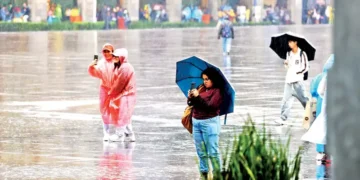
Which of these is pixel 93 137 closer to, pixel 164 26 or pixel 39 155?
pixel 39 155

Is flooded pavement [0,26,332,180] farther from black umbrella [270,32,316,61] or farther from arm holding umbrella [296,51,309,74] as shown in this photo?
black umbrella [270,32,316,61]

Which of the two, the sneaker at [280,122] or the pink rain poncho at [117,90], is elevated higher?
the pink rain poncho at [117,90]

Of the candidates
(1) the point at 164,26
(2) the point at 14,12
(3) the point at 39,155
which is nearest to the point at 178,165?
(3) the point at 39,155

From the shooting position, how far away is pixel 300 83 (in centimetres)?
1481

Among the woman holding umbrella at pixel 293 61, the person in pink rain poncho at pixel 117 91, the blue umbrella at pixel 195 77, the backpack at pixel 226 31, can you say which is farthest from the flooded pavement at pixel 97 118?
the backpack at pixel 226 31

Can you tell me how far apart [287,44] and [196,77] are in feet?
18.2

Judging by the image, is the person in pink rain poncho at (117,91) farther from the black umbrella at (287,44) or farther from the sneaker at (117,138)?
the black umbrella at (287,44)

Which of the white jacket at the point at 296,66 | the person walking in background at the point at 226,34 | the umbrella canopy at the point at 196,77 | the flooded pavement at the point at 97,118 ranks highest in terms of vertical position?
the umbrella canopy at the point at 196,77

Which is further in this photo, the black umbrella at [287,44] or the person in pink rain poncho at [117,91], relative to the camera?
the black umbrella at [287,44]

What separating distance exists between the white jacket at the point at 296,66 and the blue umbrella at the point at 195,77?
510 centimetres

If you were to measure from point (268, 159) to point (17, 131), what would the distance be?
931 centimetres

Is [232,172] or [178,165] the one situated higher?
[232,172]

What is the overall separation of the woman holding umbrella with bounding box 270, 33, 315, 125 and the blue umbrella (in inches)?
193

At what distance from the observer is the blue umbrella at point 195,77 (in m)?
8.90
